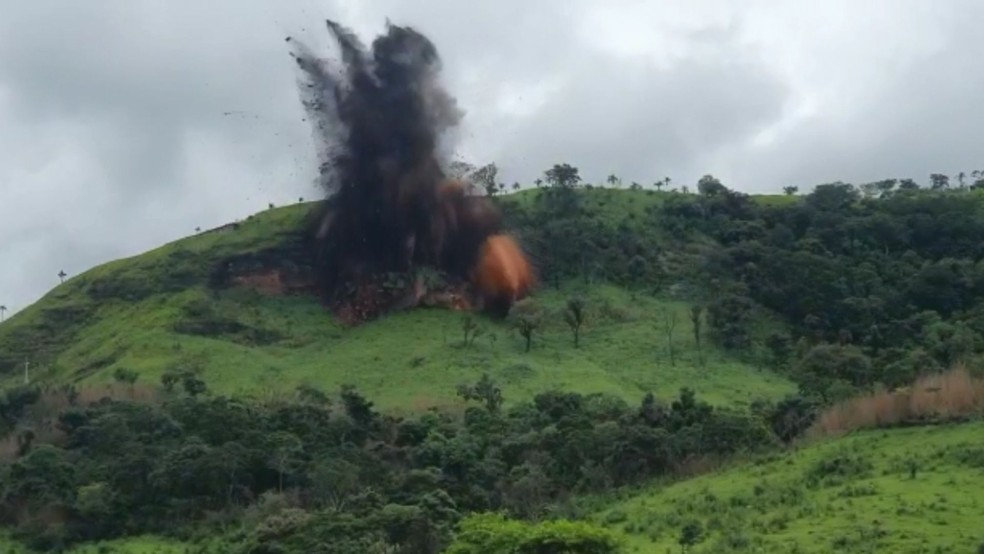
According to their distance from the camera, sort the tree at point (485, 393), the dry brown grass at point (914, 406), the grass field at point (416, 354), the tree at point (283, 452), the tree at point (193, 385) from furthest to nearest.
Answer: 1. the grass field at point (416, 354)
2. the tree at point (193, 385)
3. the tree at point (485, 393)
4. the tree at point (283, 452)
5. the dry brown grass at point (914, 406)

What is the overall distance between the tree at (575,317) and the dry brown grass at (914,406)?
31535 mm

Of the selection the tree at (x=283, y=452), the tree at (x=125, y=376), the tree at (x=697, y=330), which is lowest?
the tree at (x=283, y=452)

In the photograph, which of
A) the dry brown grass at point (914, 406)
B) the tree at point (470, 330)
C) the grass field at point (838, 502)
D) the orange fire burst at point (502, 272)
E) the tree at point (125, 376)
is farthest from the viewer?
the orange fire burst at point (502, 272)

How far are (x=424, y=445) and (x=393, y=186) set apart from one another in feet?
140

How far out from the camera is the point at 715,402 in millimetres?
84188

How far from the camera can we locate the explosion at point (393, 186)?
111 metres

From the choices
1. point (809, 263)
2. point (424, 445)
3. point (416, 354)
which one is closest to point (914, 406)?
point (424, 445)

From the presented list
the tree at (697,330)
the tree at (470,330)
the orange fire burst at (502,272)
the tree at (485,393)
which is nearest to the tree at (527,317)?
the tree at (470,330)

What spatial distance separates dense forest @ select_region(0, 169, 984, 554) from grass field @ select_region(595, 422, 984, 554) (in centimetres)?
479

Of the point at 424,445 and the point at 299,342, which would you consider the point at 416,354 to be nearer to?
the point at 299,342

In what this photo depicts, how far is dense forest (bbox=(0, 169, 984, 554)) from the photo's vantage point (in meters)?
60.0

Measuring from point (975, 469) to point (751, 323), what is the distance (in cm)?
4713

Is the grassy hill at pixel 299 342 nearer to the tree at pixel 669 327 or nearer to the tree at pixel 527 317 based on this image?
the tree at pixel 669 327

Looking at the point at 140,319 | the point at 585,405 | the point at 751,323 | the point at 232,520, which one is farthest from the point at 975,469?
the point at 140,319
